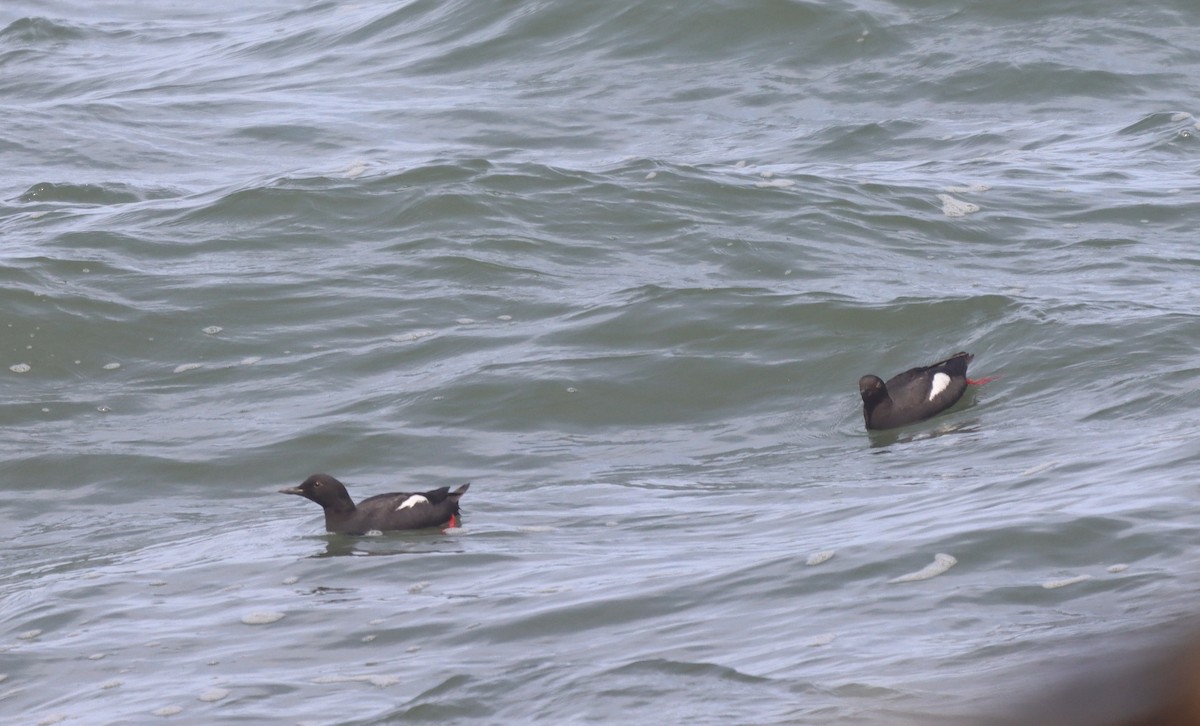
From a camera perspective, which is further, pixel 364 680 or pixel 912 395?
pixel 912 395

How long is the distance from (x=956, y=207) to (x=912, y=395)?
16.1 feet

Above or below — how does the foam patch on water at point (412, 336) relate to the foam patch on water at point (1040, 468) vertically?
above

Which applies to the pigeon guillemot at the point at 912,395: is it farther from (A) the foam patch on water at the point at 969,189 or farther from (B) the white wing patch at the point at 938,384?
(A) the foam patch on water at the point at 969,189

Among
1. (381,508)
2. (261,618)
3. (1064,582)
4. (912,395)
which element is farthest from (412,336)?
(1064,582)

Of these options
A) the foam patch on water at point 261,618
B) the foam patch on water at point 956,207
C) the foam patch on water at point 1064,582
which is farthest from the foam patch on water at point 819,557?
the foam patch on water at point 956,207

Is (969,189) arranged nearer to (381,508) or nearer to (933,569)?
(381,508)

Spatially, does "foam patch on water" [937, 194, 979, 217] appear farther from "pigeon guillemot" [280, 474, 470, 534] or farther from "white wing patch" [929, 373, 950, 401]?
"pigeon guillemot" [280, 474, 470, 534]

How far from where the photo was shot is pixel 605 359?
11.9m

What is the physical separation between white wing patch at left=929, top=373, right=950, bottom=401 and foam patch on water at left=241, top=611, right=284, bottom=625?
494 cm

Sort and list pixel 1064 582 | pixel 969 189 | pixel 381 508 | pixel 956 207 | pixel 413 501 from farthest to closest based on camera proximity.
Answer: pixel 969 189 → pixel 956 207 → pixel 381 508 → pixel 413 501 → pixel 1064 582

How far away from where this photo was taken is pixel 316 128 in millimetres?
18844

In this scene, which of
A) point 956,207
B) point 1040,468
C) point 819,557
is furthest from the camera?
point 956,207

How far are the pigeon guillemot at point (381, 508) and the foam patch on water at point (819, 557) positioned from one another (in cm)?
262

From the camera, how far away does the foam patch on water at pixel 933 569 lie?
609cm
